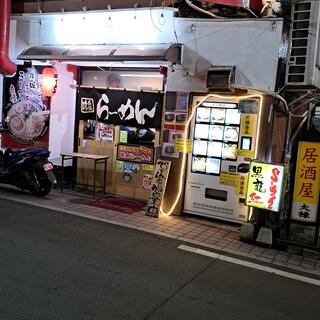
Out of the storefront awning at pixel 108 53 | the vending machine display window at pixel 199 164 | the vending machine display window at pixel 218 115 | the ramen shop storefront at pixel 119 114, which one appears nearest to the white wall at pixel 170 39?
the storefront awning at pixel 108 53

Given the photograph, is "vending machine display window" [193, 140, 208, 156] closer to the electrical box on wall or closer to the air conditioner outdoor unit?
the electrical box on wall

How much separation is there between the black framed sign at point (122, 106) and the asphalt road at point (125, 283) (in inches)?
147

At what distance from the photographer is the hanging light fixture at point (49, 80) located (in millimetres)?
11172

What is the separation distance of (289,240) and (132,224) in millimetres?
3106

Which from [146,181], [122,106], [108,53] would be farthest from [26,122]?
[146,181]

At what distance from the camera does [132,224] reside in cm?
870

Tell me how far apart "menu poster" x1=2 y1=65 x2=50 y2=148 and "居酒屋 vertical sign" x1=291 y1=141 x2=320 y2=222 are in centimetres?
739

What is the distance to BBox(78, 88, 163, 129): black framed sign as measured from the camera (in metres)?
10.6

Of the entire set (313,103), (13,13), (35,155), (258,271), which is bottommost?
(258,271)

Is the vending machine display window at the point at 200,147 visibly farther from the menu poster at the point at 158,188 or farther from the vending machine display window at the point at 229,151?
the menu poster at the point at 158,188

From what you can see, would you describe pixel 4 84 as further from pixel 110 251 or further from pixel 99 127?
pixel 110 251

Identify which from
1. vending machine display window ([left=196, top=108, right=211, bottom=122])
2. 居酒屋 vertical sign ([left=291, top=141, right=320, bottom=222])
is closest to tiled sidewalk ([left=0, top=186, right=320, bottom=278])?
居酒屋 vertical sign ([left=291, top=141, right=320, bottom=222])

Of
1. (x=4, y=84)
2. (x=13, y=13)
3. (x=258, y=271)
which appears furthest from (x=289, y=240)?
(x=13, y=13)

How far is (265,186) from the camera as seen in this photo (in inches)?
306
